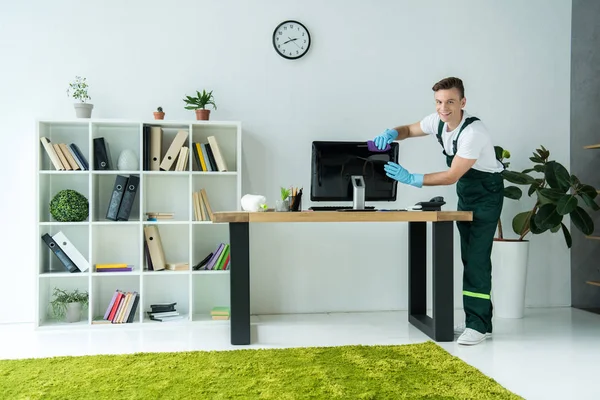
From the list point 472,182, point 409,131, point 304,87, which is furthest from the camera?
point 304,87

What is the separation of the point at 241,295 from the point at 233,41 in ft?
6.62

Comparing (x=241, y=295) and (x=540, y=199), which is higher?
(x=540, y=199)

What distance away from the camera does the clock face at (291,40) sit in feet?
14.9

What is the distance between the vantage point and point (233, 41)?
4492 mm

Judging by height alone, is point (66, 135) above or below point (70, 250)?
above

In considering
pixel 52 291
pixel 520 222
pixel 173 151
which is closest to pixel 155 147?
pixel 173 151

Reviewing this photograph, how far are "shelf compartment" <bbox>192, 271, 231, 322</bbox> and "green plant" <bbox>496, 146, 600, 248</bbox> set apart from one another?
215 cm

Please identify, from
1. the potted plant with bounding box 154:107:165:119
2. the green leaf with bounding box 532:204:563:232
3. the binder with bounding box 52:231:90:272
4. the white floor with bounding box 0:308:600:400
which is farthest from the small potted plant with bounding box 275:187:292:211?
the green leaf with bounding box 532:204:563:232

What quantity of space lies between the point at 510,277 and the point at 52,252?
132 inches

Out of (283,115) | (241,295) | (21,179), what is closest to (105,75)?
(21,179)

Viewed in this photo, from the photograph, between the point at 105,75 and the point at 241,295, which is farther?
the point at 105,75

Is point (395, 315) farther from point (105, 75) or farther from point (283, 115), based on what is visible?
point (105, 75)

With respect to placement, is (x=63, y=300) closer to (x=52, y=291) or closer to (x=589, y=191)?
(x=52, y=291)

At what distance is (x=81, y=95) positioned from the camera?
4223 millimetres
